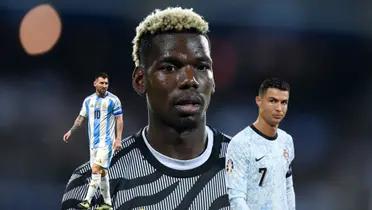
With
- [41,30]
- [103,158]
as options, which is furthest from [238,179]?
[41,30]

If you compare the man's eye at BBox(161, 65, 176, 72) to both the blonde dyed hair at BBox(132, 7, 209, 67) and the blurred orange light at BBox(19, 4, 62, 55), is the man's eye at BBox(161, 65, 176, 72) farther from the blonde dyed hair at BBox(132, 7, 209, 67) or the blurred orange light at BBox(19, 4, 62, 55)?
the blurred orange light at BBox(19, 4, 62, 55)

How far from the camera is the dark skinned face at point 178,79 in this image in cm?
201

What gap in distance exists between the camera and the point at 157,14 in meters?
2.21

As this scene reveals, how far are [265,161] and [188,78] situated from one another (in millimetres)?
2130

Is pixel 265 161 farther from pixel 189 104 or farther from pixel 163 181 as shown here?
pixel 189 104

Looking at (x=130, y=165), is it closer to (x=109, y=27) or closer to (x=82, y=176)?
(x=82, y=176)

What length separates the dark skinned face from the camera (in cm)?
201

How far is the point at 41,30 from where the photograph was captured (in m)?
9.06

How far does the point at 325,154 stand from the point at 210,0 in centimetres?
280

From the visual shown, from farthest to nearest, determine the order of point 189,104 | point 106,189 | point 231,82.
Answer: point 231,82
point 106,189
point 189,104

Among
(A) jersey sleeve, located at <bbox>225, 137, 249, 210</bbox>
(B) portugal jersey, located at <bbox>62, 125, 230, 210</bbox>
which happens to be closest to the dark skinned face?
(B) portugal jersey, located at <bbox>62, 125, 230, 210</bbox>

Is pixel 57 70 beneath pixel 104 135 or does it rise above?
above

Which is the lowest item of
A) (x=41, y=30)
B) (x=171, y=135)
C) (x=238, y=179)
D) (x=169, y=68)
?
(x=238, y=179)

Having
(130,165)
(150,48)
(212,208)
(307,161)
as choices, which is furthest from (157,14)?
(307,161)
